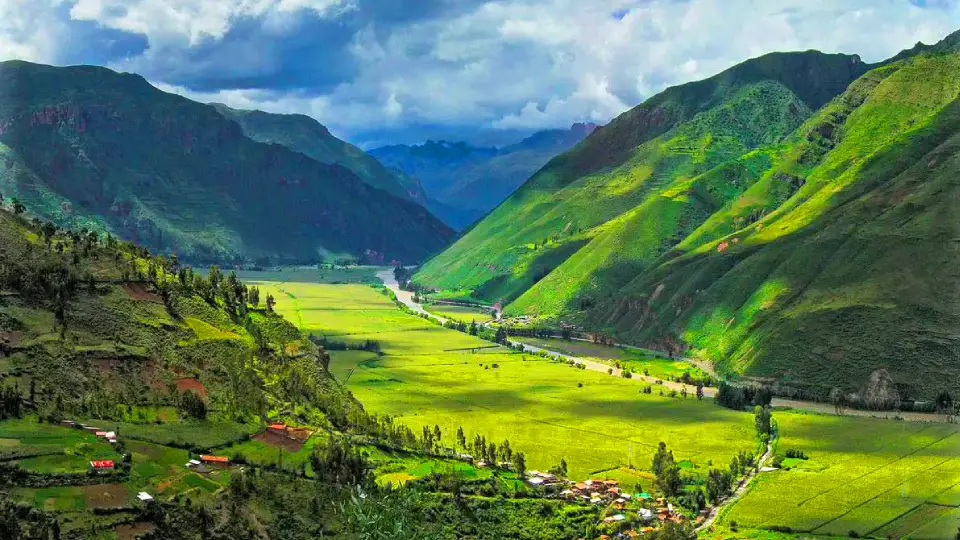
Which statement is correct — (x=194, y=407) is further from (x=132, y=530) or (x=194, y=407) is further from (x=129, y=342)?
(x=132, y=530)

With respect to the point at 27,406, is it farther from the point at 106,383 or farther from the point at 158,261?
the point at 158,261

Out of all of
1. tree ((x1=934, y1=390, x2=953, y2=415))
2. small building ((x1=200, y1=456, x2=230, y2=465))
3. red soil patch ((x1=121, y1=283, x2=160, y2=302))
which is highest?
red soil patch ((x1=121, y1=283, x2=160, y2=302))

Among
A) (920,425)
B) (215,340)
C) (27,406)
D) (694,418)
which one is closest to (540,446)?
(694,418)

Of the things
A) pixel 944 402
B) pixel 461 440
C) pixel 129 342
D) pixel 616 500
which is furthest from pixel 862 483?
pixel 129 342

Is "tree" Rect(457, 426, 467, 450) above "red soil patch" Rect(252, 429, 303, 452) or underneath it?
underneath

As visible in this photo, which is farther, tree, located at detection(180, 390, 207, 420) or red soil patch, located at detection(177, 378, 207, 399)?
red soil patch, located at detection(177, 378, 207, 399)

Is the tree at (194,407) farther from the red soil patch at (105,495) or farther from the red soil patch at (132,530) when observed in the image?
the red soil patch at (132,530)

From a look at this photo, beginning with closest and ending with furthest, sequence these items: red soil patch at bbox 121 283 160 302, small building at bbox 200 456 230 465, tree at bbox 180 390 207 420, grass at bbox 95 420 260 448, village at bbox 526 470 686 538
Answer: small building at bbox 200 456 230 465
grass at bbox 95 420 260 448
village at bbox 526 470 686 538
tree at bbox 180 390 207 420
red soil patch at bbox 121 283 160 302

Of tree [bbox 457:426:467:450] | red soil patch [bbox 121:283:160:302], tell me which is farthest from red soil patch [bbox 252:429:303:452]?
red soil patch [bbox 121:283:160:302]

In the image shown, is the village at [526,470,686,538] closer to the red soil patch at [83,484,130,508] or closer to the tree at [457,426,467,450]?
the tree at [457,426,467,450]
